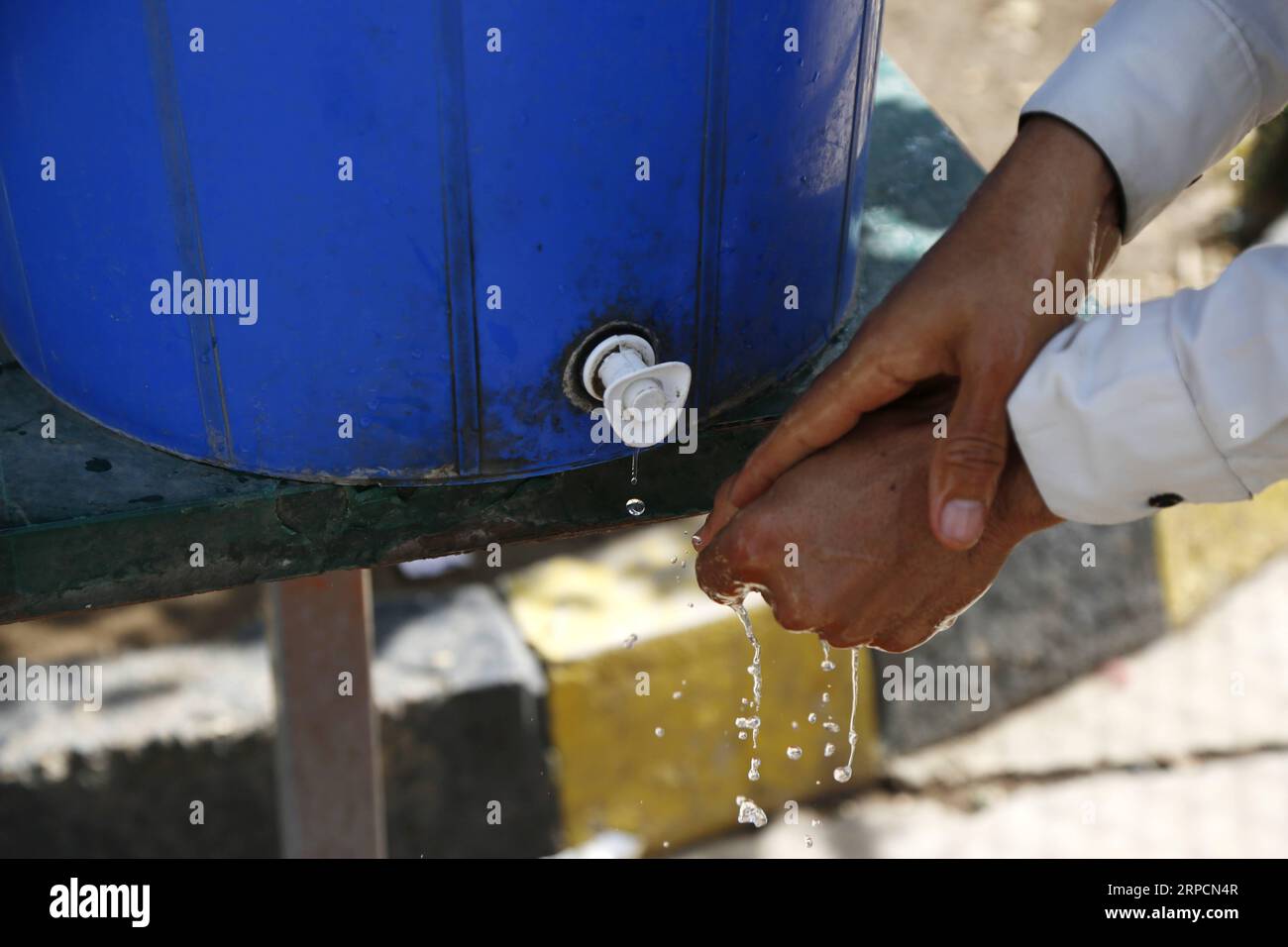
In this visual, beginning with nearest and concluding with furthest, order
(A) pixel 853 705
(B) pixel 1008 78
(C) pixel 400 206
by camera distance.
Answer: (C) pixel 400 206
(A) pixel 853 705
(B) pixel 1008 78

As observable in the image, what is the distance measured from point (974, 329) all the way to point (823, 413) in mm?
134

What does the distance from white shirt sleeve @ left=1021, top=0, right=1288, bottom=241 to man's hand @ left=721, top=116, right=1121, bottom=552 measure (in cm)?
2

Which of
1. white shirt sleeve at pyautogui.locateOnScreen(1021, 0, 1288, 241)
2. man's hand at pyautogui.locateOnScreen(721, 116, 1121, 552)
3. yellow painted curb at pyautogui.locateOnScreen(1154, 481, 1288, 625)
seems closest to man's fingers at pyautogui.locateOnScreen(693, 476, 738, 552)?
man's hand at pyautogui.locateOnScreen(721, 116, 1121, 552)

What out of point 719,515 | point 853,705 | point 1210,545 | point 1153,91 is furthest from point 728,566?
point 1210,545

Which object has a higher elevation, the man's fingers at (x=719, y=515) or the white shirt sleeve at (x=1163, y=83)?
the white shirt sleeve at (x=1163, y=83)

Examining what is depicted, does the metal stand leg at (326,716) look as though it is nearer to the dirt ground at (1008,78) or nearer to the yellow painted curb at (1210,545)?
the yellow painted curb at (1210,545)

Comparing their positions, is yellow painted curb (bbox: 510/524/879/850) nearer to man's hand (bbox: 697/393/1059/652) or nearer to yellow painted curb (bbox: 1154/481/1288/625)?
yellow painted curb (bbox: 1154/481/1288/625)

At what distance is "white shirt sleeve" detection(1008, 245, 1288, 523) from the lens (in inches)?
39.9

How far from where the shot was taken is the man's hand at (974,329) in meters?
1.09

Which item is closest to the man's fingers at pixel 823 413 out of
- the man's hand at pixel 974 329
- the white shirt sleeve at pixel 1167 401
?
the man's hand at pixel 974 329

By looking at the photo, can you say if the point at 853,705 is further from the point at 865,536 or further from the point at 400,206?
the point at 400,206

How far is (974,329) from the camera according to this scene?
1.11 m

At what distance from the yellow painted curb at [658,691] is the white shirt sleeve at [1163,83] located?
1.75 metres
